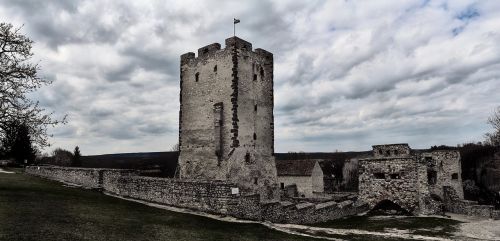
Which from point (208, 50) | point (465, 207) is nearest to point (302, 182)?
point (465, 207)

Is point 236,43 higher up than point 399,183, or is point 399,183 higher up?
point 236,43

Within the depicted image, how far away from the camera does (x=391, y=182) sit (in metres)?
24.3

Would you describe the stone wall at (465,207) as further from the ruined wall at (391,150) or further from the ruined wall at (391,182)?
the ruined wall at (391,182)

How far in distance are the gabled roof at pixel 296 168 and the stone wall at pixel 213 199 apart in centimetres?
2213

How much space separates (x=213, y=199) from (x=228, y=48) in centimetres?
1113

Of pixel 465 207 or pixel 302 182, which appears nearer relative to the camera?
pixel 465 207

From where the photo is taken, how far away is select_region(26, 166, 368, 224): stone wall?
17547 mm

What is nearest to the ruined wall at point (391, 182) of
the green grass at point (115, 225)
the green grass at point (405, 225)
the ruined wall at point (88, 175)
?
the green grass at point (405, 225)

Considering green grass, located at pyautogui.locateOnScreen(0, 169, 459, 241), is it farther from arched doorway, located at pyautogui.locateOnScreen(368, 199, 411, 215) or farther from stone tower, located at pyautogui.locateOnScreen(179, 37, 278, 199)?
stone tower, located at pyautogui.locateOnScreen(179, 37, 278, 199)

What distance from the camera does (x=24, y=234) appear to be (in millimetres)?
9648

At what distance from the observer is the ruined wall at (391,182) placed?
23.4m

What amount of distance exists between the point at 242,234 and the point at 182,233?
2.36 m

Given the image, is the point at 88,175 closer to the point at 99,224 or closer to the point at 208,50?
the point at 208,50

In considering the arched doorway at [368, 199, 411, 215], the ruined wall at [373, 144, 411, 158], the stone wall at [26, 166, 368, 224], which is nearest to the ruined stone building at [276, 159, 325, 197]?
the ruined wall at [373, 144, 411, 158]
